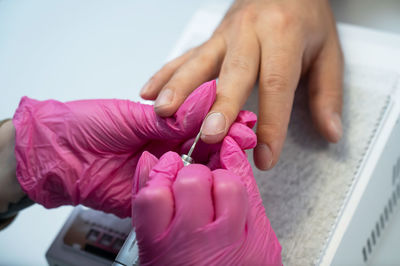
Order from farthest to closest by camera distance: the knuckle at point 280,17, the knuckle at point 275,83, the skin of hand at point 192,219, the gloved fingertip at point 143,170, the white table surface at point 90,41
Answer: the white table surface at point 90,41 < the knuckle at point 280,17 < the knuckle at point 275,83 < the gloved fingertip at point 143,170 < the skin of hand at point 192,219

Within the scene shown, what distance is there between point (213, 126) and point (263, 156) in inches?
8.3

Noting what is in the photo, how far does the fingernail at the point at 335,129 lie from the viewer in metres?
0.92

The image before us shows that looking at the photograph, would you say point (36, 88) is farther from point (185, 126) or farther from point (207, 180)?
point (207, 180)

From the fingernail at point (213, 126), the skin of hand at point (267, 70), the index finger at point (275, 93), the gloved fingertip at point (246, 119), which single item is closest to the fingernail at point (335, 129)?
the skin of hand at point (267, 70)

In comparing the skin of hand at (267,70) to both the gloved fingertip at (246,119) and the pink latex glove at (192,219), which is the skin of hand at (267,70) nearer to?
the gloved fingertip at (246,119)

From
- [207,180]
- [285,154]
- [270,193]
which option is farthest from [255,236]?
[285,154]

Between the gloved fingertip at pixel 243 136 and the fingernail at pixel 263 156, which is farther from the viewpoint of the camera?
the fingernail at pixel 263 156

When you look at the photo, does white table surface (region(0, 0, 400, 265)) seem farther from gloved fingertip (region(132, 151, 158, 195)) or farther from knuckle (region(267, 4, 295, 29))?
gloved fingertip (region(132, 151, 158, 195))

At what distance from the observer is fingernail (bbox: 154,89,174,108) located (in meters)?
0.75

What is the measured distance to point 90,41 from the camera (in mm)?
1606

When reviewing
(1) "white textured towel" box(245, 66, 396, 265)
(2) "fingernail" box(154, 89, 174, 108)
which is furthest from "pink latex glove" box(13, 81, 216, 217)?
(1) "white textured towel" box(245, 66, 396, 265)

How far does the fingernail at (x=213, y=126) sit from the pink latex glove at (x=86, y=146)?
0.07m

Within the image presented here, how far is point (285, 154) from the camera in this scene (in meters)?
0.95

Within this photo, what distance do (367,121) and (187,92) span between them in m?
0.55
